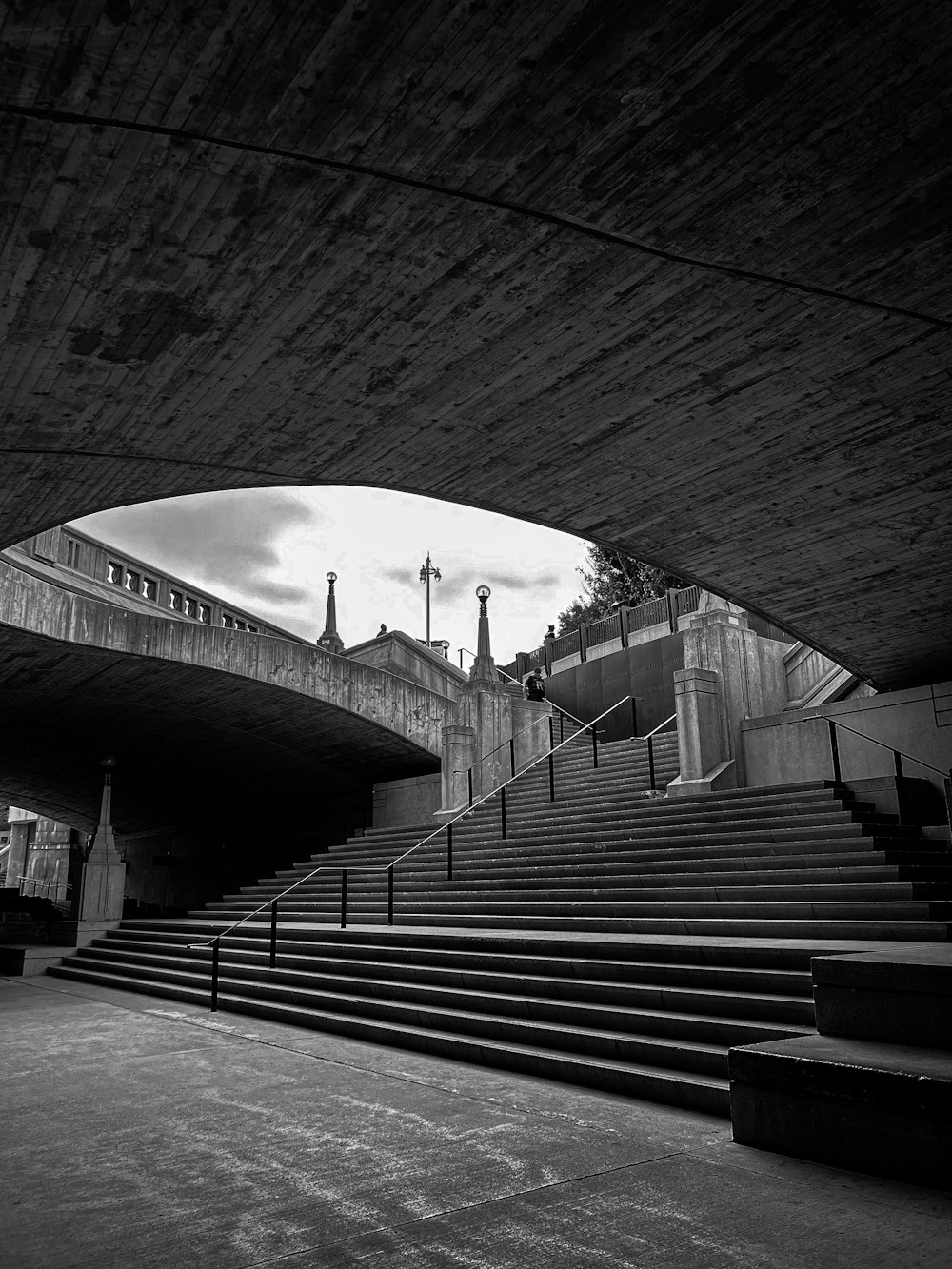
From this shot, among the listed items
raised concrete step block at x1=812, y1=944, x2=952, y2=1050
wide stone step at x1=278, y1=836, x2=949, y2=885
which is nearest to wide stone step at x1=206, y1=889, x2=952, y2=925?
wide stone step at x1=278, y1=836, x2=949, y2=885

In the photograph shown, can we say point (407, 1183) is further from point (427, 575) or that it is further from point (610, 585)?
point (427, 575)

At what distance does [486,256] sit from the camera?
6348 millimetres

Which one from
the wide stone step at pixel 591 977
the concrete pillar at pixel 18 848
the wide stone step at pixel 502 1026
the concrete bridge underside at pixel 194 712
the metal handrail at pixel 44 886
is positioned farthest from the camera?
the concrete pillar at pixel 18 848

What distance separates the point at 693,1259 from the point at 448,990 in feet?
17.7

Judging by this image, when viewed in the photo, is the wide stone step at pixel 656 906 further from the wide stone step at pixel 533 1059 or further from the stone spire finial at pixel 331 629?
the stone spire finial at pixel 331 629

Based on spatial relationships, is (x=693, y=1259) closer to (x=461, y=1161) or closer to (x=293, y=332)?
(x=461, y=1161)

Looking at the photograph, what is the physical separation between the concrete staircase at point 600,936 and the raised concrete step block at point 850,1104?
90cm

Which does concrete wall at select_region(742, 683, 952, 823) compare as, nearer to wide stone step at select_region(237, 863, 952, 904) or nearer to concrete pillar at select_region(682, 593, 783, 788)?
concrete pillar at select_region(682, 593, 783, 788)

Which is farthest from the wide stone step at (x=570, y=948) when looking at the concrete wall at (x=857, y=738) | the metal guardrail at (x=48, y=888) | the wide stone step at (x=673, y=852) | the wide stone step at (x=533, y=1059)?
the metal guardrail at (x=48, y=888)

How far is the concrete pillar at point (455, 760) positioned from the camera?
19516 mm

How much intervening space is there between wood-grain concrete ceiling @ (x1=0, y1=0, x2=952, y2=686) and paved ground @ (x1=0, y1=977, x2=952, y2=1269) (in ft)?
17.1

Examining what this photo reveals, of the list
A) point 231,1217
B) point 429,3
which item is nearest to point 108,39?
point 429,3

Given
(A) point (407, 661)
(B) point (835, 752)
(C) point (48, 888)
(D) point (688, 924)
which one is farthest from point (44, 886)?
(D) point (688, 924)

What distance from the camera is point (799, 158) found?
220 inches
